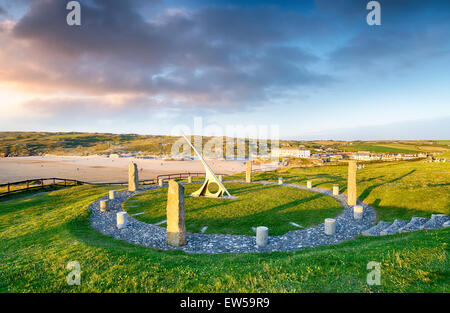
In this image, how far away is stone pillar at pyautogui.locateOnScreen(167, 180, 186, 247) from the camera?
10.7 meters

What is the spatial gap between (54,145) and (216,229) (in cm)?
15574

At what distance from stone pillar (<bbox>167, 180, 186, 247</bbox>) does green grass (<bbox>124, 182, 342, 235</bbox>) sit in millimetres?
2136

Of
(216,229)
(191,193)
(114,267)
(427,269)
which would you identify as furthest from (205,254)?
(191,193)

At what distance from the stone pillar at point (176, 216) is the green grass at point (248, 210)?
2.14m

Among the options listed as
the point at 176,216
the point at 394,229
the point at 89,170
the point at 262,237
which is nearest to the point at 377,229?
the point at 394,229

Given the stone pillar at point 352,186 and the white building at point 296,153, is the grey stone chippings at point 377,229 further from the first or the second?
the white building at point 296,153

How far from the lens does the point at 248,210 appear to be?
53.4 feet

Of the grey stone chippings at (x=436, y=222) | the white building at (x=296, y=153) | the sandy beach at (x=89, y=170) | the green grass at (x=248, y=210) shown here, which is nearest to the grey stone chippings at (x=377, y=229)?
the grey stone chippings at (x=436, y=222)

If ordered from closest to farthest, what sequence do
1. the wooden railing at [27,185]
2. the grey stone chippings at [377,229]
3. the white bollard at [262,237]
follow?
1. the white bollard at [262,237]
2. the grey stone chippings at [377,229]
3. the wooden railing at [27,185]

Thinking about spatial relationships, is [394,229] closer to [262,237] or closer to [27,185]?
[262,237]

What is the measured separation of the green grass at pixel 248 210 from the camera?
44.3 feet

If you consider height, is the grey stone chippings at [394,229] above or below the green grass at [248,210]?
above
